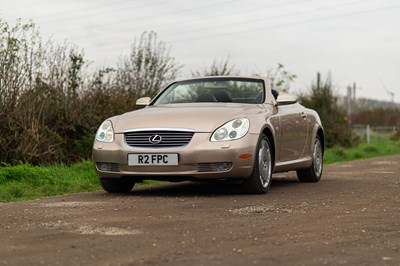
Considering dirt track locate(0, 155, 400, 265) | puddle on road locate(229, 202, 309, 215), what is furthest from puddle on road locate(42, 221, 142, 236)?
puddle on road locate(229, 202, 309, 215)

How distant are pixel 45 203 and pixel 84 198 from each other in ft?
2.30

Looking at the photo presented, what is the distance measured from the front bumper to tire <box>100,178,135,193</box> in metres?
0.55

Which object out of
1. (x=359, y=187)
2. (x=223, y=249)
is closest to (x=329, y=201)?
(x=359, y=187)

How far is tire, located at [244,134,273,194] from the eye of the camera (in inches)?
383

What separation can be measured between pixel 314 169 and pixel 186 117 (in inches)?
133

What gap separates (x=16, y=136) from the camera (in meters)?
13.9

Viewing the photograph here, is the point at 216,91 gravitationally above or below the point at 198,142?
above

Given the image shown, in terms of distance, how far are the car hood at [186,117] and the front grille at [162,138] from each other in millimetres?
77

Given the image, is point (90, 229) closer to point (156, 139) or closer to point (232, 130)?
point (156, 139)

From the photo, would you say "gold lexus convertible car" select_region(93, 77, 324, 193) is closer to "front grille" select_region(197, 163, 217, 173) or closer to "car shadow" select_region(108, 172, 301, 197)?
"front grille" select_region(197, 163, 217, 173)

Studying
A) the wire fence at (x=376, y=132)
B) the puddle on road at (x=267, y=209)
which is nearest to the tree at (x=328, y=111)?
the wire fence at (x=376, y=132)

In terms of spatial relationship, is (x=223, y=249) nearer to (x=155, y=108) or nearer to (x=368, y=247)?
(x=368, y=247)

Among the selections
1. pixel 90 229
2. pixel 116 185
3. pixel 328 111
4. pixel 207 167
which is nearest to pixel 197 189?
pixel 116 185

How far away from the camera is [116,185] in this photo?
33.9ft
